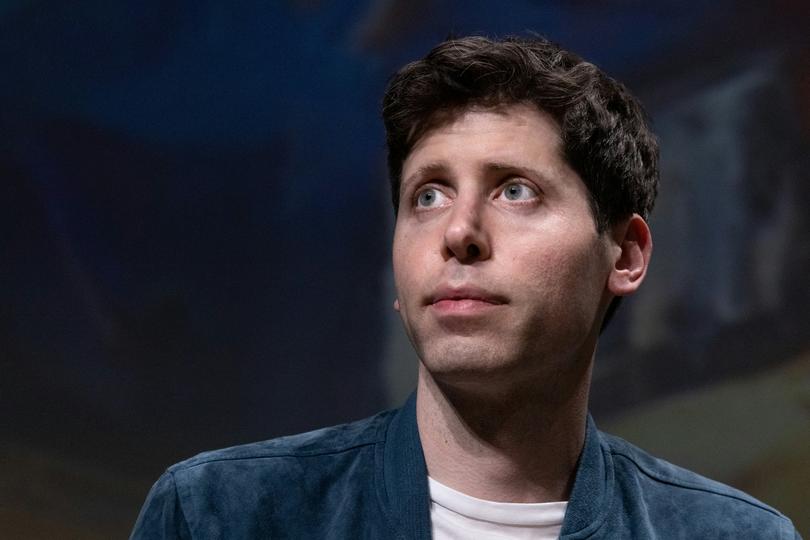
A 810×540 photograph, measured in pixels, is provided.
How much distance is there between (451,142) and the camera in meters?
1.66

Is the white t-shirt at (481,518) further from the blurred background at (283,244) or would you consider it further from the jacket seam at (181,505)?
the blurred background at (283,244)

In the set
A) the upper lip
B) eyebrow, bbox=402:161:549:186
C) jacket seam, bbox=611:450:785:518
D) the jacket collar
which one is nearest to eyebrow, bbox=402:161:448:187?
eyebrow, bbox=402:161:549:186

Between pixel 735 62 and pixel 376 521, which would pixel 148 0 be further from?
pixel 376 521

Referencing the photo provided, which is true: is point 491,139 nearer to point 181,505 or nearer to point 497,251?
point 497,251

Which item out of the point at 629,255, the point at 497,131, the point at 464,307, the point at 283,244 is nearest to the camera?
the point at 464,307

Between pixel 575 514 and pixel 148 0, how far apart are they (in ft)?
5.90

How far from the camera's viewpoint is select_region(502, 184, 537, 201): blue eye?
1621mm

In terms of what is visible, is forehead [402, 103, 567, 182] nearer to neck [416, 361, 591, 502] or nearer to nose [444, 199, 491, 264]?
nose [444, 199, 491, 264]

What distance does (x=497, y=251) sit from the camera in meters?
1.57

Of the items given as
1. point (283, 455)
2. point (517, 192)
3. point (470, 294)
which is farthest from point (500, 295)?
point (283, 455)

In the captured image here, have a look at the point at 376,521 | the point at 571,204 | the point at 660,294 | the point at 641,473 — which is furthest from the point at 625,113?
the point at 660,294

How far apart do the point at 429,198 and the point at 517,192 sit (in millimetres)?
126

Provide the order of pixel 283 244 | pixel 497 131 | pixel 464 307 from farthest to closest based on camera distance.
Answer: pixel 283 244 → pixel 497 131 → pixel 464 307

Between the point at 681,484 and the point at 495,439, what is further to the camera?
the point at 681,484
